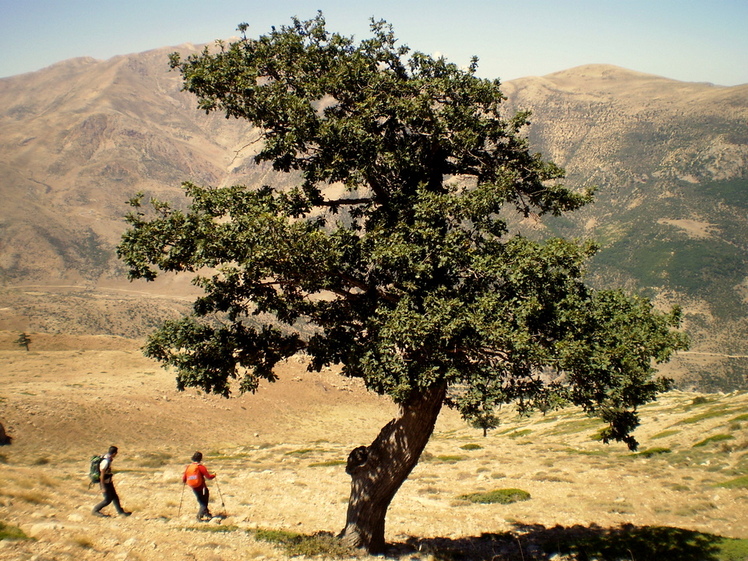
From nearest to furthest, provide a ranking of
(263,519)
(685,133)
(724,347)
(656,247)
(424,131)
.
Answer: (424,131) < (263,519) < (724,347) < (656,247) < (685,133)

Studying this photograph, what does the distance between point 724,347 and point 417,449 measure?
108920 mm

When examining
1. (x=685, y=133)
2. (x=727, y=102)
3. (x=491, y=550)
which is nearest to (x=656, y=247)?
(x=685, y=133)

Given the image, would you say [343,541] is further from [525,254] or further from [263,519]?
[525,254]

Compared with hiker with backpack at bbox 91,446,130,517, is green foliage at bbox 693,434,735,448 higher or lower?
lower

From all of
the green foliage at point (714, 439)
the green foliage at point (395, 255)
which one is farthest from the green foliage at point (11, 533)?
the green foliage at point (714, 439)

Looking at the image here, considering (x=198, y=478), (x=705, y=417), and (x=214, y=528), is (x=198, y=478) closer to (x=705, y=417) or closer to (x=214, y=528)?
(x=214, y=528)

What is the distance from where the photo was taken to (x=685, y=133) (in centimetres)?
17662

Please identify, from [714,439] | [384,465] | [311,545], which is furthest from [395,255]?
[714,439]

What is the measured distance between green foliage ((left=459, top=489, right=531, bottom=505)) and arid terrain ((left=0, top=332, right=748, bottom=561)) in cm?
41

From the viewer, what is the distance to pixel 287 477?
75.7ft

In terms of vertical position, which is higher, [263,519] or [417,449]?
[417,449]

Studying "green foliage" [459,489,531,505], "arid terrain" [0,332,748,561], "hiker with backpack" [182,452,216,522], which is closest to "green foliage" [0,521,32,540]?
"arid terrain" [0,332,748,561]

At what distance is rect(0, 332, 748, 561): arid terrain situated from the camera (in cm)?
1217

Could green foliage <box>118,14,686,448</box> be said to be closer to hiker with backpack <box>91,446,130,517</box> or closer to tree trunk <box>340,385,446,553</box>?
tree trunk <box>340,385,446,553</box>
